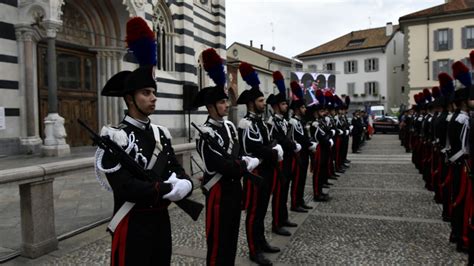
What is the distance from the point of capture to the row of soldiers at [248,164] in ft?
12.5

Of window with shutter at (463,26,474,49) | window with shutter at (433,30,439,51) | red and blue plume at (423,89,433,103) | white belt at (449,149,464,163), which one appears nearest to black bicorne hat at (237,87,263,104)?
white belt at (449,149,464,163)

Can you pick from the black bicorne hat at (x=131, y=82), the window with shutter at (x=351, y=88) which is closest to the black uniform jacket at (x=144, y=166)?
the black bicorne hat at (x=131, y=82)

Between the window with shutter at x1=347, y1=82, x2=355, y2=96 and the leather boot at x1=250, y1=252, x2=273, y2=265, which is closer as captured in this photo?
the leather boot at x1=250, y1=252, x2=273, y2=265

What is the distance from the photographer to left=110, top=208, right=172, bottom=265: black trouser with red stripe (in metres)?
2.71

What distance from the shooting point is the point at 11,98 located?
1200 cm

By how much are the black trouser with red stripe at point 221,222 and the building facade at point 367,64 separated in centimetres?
4380

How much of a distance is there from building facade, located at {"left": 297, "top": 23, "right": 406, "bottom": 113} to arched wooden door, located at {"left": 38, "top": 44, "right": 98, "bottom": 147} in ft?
113

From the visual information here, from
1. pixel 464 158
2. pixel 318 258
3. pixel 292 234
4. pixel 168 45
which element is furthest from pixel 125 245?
pixel 168 45

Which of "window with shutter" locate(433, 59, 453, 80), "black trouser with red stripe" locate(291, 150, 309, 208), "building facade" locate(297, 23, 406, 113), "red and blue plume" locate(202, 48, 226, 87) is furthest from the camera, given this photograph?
"building facade" locate(297, 23, 406, 113)

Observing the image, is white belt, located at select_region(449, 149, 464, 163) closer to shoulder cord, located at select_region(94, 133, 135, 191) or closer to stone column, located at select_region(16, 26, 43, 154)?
shoulder cord, located at select_region(94, 133, 135, 191)

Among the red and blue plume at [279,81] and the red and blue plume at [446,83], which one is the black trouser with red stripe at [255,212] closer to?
the red and blue plume at [279,81]

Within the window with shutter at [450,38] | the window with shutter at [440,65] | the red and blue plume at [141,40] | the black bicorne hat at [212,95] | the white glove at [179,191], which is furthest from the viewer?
the window with shutter at [440,65]

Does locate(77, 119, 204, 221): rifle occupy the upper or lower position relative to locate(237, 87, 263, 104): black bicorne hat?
lower

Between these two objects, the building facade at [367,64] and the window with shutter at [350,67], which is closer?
the building facade at [367,64]
